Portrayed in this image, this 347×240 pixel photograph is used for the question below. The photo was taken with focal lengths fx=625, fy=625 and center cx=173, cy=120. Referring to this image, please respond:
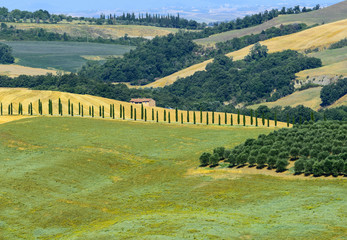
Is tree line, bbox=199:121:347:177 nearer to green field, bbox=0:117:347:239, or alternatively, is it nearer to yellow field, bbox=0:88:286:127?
green field, bbox=0:117:347:239

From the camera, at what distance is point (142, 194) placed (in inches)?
2594

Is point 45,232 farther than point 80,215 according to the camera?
No

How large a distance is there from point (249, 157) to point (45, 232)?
110ft

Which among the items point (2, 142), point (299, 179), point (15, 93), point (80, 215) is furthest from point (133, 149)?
point (15, 93)

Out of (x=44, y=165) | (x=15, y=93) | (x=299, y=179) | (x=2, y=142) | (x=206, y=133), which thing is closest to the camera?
(x=299, y=179)

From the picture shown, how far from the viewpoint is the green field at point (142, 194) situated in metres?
48.2

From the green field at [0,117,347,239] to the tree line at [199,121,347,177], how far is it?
3066 millimetres

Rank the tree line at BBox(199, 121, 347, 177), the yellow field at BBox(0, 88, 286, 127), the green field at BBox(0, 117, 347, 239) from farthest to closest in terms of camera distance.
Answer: the yellow field at BBox(0, 88, 286, 127), the tree line at BBox(199, 121, 347, 177), the green field at BBox(0, 117, 347, 239)

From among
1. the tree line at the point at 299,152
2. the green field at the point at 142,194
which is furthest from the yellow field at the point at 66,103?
the tree line at the point at 299,152

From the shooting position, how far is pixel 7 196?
200 ft

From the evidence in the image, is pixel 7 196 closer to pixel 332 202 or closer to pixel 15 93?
pixel 332 202

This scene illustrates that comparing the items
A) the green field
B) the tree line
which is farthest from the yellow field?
the tree line

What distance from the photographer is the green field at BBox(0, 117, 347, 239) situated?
48219 mm

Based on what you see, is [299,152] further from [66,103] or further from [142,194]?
[66,103]
